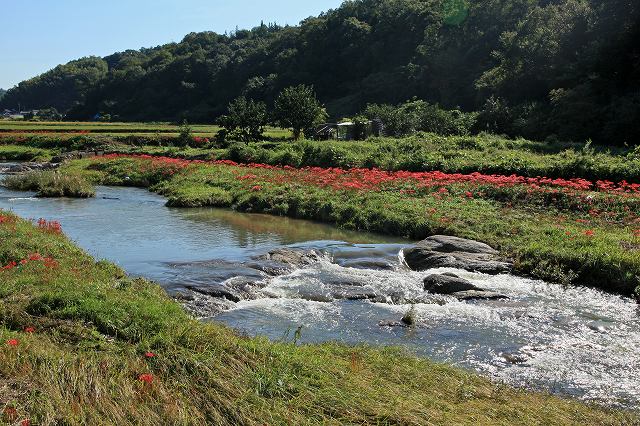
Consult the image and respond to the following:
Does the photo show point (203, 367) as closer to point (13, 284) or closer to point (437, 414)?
point (437, 414)

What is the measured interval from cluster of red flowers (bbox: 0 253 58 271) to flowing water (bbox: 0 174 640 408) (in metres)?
2.81

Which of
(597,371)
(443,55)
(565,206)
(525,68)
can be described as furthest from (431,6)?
(597,371)

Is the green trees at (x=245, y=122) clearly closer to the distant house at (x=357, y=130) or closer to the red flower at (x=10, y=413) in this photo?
the distant house at (x=357, y=130)

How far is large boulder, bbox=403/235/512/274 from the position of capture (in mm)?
16984

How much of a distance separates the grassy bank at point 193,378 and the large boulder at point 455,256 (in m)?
7.37

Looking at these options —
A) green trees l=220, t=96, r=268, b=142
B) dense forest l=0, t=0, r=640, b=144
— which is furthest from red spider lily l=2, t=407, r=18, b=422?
green trees l=220, t=96, r=268, b=142

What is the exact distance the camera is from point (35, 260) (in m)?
12.5

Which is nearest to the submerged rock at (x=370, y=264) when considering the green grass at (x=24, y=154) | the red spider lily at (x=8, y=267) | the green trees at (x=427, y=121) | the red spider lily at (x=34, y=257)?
the red spider lily at (x=34, y=257)

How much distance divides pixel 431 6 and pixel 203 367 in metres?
91.9

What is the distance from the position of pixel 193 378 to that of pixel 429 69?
73.5 metres

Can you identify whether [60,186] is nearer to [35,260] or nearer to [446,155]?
[446,155]

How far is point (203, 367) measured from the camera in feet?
25.4

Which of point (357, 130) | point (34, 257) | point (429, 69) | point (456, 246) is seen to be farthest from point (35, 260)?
point (429, 69)

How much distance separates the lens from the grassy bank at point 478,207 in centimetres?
1634
